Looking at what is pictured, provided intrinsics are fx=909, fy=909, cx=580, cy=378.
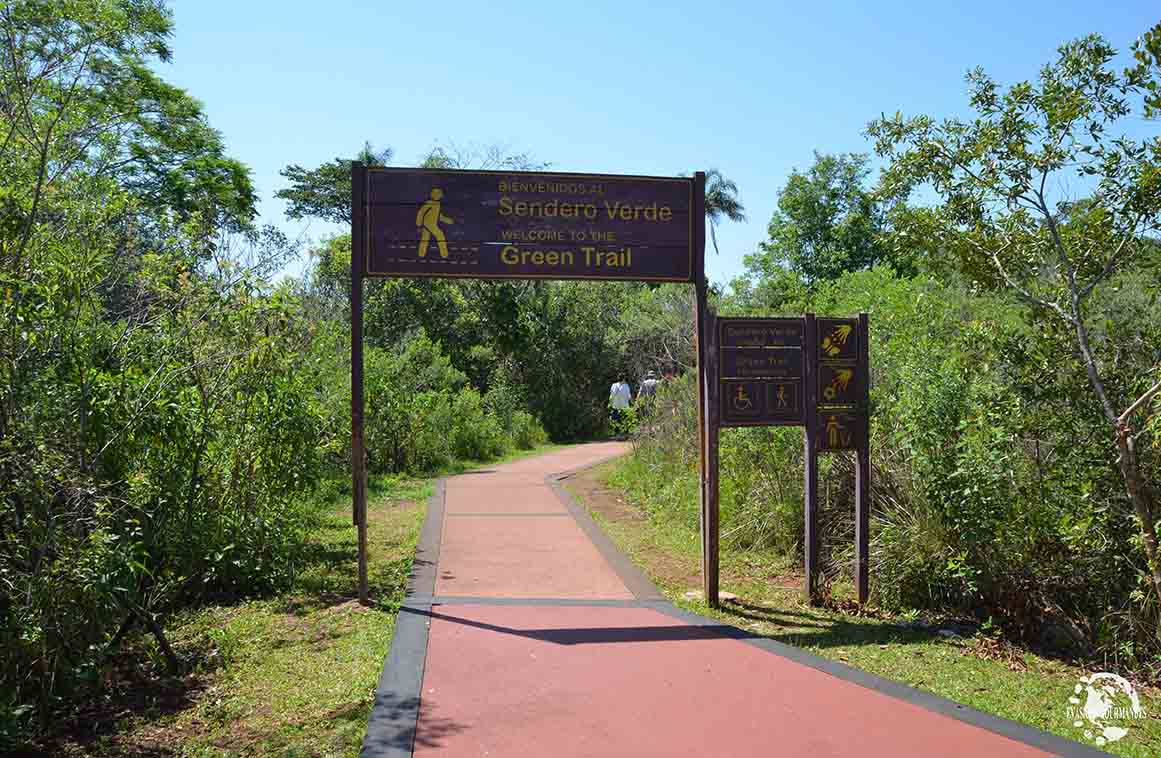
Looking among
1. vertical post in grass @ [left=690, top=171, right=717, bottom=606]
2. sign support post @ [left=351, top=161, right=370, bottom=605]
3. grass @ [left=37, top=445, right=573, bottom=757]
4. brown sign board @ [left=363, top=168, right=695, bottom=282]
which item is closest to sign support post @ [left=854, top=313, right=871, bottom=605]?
vertical post in grass @ [left=690, top=171, right=717, bottom=606]

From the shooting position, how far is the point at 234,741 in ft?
15.6

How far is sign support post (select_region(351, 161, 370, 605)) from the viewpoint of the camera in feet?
24.6

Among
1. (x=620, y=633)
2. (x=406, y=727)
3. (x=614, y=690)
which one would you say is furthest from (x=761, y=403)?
(x=406, y=727)

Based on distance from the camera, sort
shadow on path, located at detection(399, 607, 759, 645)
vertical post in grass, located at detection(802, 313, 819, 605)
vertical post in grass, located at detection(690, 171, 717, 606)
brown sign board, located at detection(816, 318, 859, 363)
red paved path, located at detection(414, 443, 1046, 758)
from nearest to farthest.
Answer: red paved path, located at detection(414, 443, 1046, 758), shadow on path, located at detection(399, 607, 759, 645), vertical post in grass, located at detection(690, 171, 717, 606), vertical post in grass, located at detection(802, 313, 819, 605), brown sign board, located at detection(816, 318, 859, 363)

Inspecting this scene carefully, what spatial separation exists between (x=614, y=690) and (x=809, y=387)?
350cm

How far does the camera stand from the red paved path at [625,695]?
468cm

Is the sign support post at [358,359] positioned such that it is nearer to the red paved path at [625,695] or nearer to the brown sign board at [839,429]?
the red paved path at [625,695]

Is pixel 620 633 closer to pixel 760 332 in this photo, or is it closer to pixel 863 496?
pixel 863 496

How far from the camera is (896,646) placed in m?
6.75

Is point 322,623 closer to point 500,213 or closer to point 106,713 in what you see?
point 106,713

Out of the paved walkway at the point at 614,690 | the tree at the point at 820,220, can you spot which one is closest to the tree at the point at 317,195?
the tree at the point at 820,220

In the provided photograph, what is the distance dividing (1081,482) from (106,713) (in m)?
6.66

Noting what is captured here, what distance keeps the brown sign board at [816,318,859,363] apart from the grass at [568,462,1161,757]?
2.20 metres

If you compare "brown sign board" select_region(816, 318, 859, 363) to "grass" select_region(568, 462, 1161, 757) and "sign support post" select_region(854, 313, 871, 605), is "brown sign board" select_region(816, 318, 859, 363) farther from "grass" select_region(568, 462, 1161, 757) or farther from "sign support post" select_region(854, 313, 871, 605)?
"grass" select_region(568, 462, 1161, 757)
